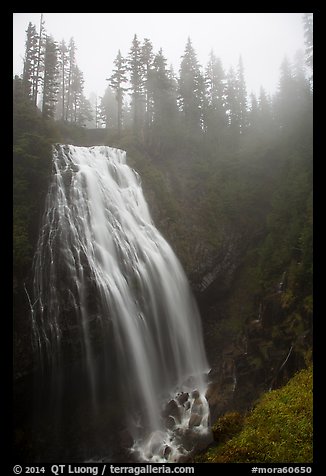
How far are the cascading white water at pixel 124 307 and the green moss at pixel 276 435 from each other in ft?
7.95

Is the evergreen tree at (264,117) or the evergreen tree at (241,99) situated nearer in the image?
the evergreen tree at (264,117)

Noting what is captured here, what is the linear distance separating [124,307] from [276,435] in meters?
7.65

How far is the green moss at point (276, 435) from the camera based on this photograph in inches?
327

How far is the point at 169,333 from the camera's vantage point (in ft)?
51.2

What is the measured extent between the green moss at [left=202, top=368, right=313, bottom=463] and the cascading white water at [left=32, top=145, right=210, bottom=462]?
2423mm

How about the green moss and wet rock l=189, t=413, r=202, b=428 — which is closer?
the green moss

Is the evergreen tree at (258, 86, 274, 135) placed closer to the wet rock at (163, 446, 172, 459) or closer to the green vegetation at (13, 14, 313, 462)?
the green vegetation at (13, 14, 313, 462)

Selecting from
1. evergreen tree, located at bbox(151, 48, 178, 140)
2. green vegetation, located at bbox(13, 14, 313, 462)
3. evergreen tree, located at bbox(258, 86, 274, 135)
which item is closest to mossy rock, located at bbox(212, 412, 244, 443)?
green vegetation, located at bbox(13, 14, 313, 462)

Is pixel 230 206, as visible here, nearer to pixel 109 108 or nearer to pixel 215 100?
pixel 215 100

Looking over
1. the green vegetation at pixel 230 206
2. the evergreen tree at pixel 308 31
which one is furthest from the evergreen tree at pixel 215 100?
the evergreen tree at pixel 308 31

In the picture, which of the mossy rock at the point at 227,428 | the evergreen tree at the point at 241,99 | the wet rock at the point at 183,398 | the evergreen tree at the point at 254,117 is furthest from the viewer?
the evergreen tree at the point at 241,99

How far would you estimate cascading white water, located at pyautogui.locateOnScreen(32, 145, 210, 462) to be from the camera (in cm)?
1255

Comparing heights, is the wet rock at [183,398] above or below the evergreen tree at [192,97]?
below

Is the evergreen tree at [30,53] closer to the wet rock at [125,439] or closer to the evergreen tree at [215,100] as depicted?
the evergreen tree at [215,100]
